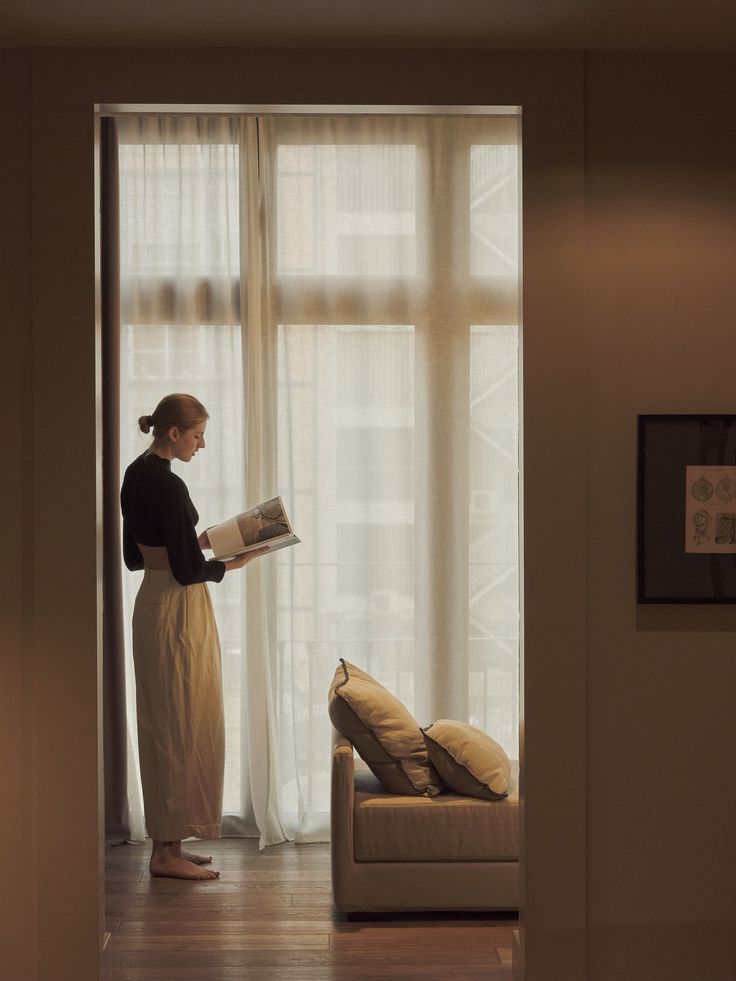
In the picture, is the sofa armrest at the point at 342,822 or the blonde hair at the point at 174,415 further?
the blonde hair at the point at 174,415

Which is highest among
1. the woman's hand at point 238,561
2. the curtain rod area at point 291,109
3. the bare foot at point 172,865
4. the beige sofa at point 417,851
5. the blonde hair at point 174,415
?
the curtain rod area at point 291,109

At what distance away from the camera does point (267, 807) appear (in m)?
4.41

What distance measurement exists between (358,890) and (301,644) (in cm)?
122

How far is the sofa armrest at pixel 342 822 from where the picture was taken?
3492 mm

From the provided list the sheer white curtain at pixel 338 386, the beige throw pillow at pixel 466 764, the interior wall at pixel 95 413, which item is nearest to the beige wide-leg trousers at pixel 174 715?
the sheer white curtain at pixel 338 386

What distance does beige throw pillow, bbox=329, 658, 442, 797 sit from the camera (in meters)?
3.58

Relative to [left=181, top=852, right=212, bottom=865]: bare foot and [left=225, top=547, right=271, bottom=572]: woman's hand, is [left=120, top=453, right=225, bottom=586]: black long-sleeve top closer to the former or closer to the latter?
[left=225, top=547, right=271, bottom=572]: woman's hand

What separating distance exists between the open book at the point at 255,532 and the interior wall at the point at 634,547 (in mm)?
1250

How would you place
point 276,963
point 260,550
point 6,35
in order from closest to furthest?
point 6,35 → point 276,963 → point 260,550

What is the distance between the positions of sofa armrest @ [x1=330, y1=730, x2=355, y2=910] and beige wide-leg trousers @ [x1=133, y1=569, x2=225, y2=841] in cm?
65

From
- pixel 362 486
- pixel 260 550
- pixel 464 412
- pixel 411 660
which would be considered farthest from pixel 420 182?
pixel 411 660

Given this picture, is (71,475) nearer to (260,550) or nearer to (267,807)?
(260,550)

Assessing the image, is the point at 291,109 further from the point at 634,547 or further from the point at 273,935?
the point at 273,935

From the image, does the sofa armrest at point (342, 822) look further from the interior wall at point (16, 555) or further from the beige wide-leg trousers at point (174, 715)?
the interior wall at point (16, 555)
